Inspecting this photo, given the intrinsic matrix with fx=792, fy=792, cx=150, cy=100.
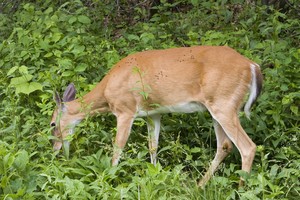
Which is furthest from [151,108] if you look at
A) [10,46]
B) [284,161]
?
[10,46]

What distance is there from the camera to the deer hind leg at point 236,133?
659 cm

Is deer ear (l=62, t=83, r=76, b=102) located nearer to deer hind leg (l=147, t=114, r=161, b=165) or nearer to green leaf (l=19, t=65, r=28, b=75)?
green leaf (l=19, t=65, r=28, b=75)

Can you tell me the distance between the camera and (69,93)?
295 inches

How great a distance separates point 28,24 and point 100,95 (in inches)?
115

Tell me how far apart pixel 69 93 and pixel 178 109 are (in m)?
1.13

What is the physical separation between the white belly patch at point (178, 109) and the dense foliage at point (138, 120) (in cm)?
13

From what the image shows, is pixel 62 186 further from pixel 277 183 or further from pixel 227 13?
pixel 227 13

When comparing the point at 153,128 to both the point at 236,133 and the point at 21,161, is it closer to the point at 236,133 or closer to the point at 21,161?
the point at 236,133

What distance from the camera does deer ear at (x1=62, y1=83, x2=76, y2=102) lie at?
295 inches

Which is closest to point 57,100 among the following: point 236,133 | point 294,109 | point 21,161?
point 21,161

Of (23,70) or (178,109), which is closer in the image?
(178,109)

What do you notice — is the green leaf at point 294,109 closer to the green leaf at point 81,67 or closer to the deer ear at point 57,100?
the deer ear at point 57,100

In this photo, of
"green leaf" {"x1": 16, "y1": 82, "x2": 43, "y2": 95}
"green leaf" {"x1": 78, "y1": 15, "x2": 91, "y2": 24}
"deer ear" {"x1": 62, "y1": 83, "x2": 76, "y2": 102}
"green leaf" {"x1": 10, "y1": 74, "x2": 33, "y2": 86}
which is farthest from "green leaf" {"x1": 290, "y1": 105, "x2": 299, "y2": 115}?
"green leaf" {"x1": 78, "y1": 15, "x2": 91, "y2": 24}

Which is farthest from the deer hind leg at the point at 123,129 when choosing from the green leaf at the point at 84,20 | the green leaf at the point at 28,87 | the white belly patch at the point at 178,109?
the green leaf at the point at 84,20
